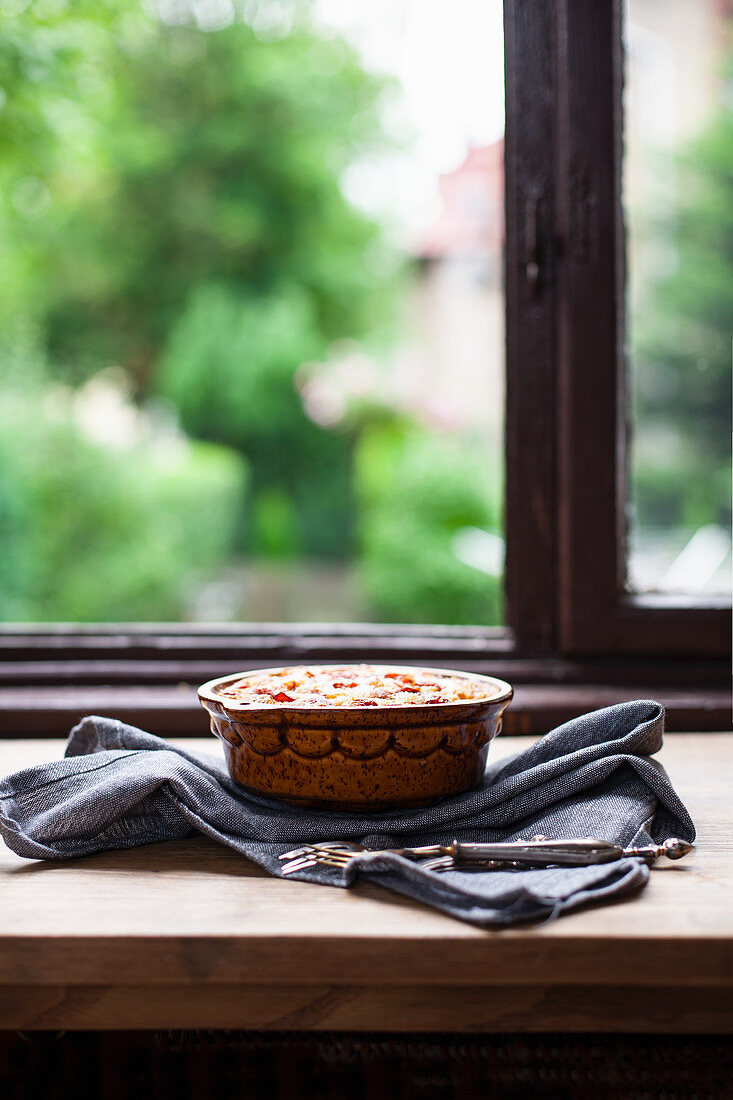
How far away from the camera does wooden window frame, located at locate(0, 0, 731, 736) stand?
3.56ft

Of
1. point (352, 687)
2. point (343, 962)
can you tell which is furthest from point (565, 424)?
point (343, 962)

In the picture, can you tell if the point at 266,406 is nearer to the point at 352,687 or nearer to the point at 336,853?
the point at 352,687

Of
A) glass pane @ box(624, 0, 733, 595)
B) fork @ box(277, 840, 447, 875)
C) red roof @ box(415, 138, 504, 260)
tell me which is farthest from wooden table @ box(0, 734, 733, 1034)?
red roof @ box(415, 138, 504, 260)

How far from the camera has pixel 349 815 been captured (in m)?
0.66

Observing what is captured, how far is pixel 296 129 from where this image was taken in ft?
23.5

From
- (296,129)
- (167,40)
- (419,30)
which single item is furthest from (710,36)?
(167,40)

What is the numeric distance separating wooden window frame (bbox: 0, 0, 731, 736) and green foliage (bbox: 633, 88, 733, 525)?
13 cm

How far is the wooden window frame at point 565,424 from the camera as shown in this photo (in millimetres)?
1084

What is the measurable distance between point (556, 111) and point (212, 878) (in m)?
0.95

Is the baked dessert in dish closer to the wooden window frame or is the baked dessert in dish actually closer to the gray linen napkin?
the gray linen napkin

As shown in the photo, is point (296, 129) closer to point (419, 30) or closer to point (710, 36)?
point (419, 30)

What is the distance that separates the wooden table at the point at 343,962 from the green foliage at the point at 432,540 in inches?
161

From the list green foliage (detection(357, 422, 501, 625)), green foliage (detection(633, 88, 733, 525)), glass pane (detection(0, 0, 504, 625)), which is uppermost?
glass pane (detection(0, 0, 504, 625))

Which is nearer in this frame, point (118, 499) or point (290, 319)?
point (118, 499)
